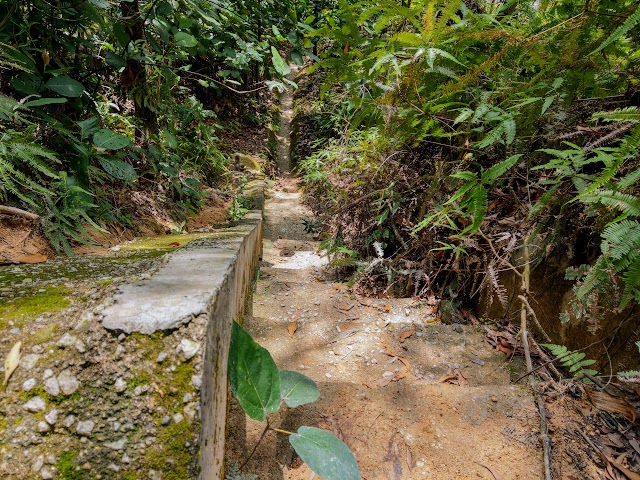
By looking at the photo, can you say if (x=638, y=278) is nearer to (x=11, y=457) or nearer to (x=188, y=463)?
(x=188, y=463)

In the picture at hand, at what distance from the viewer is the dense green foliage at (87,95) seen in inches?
75.2

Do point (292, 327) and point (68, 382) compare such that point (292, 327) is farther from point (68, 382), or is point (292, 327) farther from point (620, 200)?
point (620, 200)

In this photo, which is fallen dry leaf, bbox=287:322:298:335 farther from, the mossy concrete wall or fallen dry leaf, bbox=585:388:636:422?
fallen dry leaf, bbox=585:388:636:422

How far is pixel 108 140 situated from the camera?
2.22m

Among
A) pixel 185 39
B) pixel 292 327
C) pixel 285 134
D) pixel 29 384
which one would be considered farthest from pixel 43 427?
pixel 285 134

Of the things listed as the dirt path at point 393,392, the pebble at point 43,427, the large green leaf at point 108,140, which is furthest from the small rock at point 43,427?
the large green leaf at point 108,140

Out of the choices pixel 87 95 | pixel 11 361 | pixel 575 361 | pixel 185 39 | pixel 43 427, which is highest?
pixel 185 39

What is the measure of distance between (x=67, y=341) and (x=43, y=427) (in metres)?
0.19

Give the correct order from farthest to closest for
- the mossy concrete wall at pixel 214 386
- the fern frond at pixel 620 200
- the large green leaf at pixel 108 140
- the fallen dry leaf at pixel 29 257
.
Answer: the large green leaf at pixel 108 140 < the fallen dry leaf at pixel 29 257 < the fern frond at pixel 620 200 < the mossy concrete wall at pixel 214 386

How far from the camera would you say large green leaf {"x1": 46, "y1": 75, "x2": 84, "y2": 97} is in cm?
205

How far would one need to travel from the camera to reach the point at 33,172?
211 cm

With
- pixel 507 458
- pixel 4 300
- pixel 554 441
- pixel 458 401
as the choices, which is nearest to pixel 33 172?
pixel 4 300

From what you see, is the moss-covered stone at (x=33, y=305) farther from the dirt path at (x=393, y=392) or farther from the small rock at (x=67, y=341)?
the dirt path at (x=393, y=392)

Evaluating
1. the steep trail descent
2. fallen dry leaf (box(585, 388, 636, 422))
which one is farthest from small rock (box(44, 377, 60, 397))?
the steep trail descent
